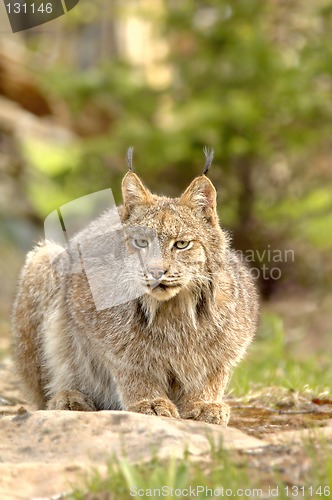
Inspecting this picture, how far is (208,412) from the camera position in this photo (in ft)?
14.8

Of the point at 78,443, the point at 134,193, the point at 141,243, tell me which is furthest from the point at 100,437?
the point at 134,193

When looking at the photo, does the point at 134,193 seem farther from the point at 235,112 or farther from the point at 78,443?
the point at 235,112

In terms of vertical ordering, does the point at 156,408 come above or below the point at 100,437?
above

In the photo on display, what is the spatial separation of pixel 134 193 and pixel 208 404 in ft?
3.98

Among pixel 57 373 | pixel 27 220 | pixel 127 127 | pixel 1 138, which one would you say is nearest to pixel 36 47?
pixel 1 138

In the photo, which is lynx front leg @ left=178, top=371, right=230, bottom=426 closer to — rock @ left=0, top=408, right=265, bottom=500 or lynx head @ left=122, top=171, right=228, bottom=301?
rock @ left=0, top=408, right=265, bottom=500

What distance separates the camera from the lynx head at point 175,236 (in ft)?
14.2

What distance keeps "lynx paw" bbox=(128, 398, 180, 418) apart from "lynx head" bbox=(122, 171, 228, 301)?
1.86 feet

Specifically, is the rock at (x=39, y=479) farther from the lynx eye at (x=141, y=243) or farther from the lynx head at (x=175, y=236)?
the lynx eye at (x=141, y=243)

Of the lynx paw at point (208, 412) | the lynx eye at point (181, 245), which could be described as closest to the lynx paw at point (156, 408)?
the lynx paw at point (208, 412)

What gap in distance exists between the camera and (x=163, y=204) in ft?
15.4

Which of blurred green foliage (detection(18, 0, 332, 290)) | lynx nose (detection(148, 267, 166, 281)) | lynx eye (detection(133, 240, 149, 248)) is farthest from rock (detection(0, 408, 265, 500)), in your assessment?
blurred green foliage (detection(18, 0, 332, 290))

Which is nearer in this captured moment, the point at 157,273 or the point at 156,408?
the point at 157,273

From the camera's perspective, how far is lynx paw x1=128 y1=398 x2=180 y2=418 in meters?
4.46
